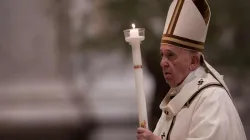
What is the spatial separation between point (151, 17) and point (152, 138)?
1.44m

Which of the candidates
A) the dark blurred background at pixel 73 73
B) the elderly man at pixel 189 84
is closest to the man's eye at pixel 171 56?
the elderly man at pixel 189 84

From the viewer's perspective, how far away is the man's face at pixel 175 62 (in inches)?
71.6

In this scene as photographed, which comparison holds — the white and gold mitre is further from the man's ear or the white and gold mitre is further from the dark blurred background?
the dark blurred background

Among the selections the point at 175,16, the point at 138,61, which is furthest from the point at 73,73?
the point at 138,61

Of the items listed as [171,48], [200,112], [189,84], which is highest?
[171,48]

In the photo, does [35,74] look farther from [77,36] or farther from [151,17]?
[151,17]

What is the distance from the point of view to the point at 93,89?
3.34 metres

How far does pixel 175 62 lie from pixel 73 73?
161 centimetres

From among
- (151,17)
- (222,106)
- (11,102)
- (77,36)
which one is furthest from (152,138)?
(11,102)

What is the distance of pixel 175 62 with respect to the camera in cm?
181

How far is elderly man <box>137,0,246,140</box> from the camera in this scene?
1.73 metres

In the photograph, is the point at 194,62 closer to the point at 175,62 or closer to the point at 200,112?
the point at 175,62

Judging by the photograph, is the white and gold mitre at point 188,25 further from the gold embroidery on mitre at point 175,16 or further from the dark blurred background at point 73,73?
the dark blurred background at point 73,73

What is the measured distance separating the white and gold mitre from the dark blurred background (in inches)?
49.4
